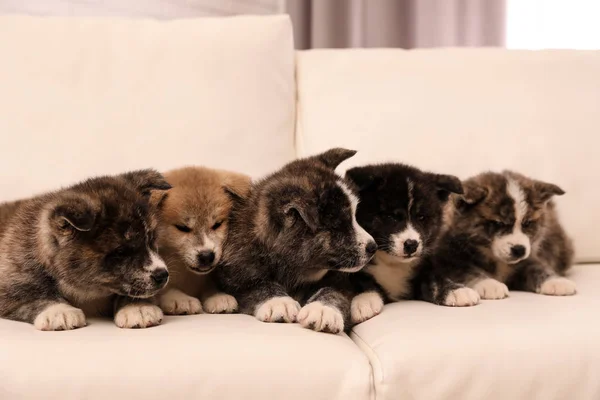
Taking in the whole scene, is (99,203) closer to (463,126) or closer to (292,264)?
(292,264)

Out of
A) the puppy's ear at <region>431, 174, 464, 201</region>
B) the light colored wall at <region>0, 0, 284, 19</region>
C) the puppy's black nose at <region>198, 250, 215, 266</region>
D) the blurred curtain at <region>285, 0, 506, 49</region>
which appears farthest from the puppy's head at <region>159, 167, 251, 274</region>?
the blurred curtain at <region>285, 0, 506, 49</region>

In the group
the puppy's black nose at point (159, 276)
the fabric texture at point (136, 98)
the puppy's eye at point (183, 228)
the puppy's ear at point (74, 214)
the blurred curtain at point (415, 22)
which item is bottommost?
the puppy's black nose at point (159, 276)

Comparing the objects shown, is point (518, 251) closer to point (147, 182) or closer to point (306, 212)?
point (306, 212)

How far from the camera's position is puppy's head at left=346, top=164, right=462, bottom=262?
2184mm

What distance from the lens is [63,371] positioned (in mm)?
1422

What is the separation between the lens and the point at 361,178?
2215 millimetres

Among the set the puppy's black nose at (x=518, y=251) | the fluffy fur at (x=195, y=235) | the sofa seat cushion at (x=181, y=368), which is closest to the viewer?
the sofa seat cushion at (x=181, y=368)

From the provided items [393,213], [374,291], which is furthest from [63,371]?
[393,213]

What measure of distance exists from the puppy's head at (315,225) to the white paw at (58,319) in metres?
0.65

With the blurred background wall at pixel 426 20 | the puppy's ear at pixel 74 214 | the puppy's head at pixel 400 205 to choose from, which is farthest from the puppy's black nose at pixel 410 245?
the blurred background wall at pixel 426 20

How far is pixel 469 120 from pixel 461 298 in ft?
3.20

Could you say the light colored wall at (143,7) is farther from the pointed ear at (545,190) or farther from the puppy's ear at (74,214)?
the pointed ear at (545,190)

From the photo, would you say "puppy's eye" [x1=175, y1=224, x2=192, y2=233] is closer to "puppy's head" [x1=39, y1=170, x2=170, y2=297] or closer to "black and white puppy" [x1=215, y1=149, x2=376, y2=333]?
"black and white puppy" [x1=215, y1=149, x2=376, y2=333]

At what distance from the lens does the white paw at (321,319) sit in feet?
5.63
